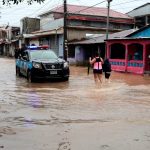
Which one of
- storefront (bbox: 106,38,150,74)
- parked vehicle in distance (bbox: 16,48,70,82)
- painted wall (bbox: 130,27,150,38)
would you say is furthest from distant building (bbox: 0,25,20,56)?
parked vehicle in distance (bbox: 16,48,70,82)

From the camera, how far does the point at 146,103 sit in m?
13.3

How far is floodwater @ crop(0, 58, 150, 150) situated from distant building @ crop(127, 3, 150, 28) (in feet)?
114

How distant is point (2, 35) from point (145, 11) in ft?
142

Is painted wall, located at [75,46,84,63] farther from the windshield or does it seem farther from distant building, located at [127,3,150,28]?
the windshield

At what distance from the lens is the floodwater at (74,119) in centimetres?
767

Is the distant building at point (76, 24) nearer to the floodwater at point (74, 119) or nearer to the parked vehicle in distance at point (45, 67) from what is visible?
the parked vehicle in distance at point (45, 67)

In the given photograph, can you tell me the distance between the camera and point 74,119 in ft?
33.5

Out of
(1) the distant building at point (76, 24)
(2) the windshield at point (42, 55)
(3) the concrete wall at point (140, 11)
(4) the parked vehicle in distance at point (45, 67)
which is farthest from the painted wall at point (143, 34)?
(3) the concrete wall at point (140, 11)

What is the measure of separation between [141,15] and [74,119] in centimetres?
4278

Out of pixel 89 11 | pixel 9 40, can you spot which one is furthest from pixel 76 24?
pixel 9 40

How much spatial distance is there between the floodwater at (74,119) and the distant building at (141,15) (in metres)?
34.7

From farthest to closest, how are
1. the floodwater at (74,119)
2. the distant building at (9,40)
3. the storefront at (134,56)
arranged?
the distant building at (9,40)
the storefront at (134,56)
the floodwater at (74,119)

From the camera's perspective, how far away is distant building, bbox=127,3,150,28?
5037 centimetres

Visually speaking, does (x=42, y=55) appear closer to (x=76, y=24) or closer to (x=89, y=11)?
(x=76, y=24)
